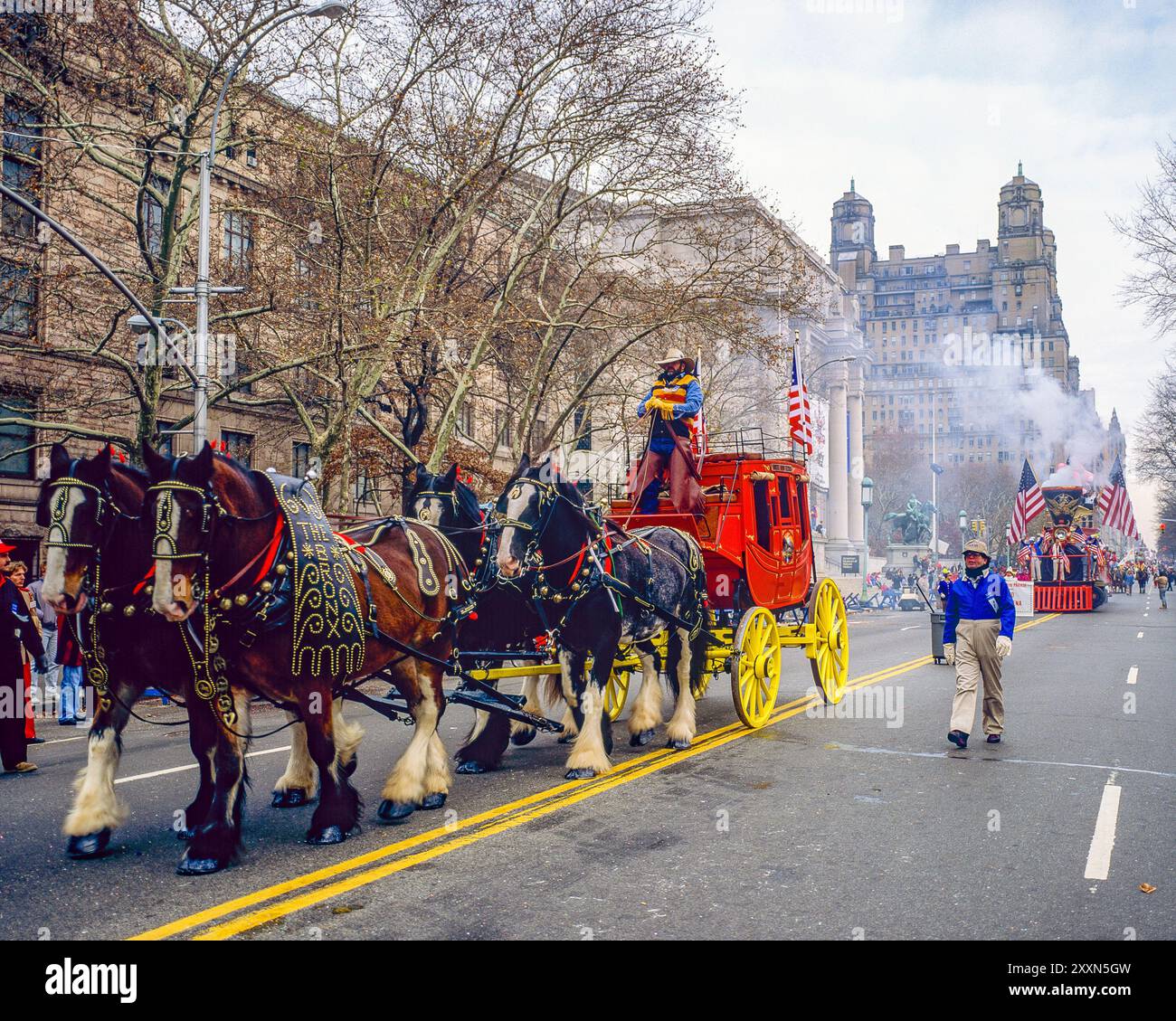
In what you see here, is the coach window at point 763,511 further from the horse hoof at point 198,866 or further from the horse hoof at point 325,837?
the horse hoof at point 198,866

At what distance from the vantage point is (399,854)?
616 cm

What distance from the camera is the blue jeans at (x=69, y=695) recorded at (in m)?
13.3

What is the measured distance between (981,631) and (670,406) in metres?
3.76

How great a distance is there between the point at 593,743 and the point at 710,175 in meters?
17.2

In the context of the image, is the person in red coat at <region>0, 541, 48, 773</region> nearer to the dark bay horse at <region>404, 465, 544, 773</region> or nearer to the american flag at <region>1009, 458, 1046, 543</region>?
the dark bay horse at <region>404, 465, 544, 773</region>

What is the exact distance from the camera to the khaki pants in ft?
33.8

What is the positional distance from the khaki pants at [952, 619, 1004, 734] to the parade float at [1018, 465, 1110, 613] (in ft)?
111

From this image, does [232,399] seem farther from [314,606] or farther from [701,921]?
[701,921]

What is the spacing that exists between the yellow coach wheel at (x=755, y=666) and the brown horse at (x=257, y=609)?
399 centimetres

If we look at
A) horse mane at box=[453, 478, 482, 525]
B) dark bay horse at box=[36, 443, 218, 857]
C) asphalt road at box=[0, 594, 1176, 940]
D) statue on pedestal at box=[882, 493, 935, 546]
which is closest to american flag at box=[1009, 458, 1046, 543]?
asphalt road at box=[0, 594, 1176, 940]

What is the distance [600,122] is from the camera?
21469 mm

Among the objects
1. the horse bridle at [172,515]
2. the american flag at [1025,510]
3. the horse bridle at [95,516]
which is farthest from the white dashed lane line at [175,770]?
the american flag at [1025,510]

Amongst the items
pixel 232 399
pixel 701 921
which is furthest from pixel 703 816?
pixel 232 399

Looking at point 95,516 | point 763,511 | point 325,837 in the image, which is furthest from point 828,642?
point 95,516
